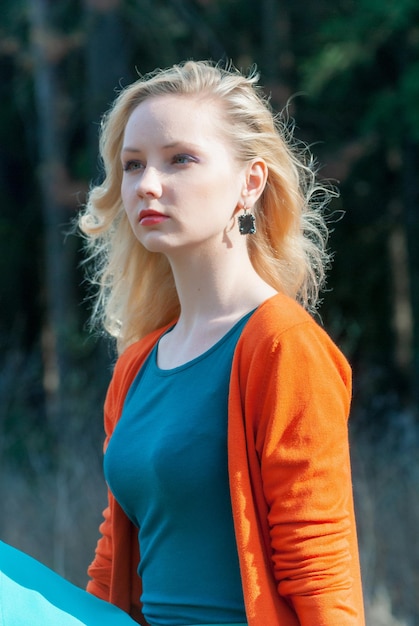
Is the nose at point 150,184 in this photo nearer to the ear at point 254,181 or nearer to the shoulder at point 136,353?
the ear at point 254,181

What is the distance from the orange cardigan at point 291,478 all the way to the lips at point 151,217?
0.30 m

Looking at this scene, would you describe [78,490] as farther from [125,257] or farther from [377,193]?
[377,193]

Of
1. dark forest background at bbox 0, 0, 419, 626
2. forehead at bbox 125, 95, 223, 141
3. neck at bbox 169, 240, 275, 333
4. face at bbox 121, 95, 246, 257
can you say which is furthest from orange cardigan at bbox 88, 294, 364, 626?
dark forest background at bbox 0, 0, 419, 626

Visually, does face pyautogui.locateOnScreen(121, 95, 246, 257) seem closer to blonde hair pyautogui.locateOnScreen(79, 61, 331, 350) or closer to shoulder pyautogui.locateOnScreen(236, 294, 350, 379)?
blonde hair pyautogui.locateOnScreen(79, 61, 331, 350)

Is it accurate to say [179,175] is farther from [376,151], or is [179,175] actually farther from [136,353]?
[376,151]

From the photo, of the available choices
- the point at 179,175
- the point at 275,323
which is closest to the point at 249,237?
the point at 179,175

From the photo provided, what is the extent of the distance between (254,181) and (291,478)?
2.09 feet

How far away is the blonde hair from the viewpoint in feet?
5.81

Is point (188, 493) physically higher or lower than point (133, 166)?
lower

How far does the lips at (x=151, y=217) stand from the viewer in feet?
5.52

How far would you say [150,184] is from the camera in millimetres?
1665

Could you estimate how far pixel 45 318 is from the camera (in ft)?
41.2

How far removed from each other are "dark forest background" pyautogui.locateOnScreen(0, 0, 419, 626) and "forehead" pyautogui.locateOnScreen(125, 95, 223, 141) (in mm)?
3012

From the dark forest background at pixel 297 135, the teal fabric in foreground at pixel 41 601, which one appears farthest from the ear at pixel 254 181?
the dark forest background at pixel 297 135
